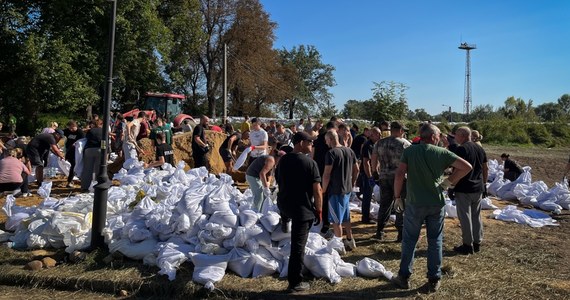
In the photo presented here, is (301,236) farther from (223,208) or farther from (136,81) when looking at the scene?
(136,81)

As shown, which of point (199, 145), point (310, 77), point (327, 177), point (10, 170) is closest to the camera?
point (327, 177)

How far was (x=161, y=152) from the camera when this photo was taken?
1027cm

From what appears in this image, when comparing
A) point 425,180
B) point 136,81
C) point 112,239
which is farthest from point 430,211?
point 136,81

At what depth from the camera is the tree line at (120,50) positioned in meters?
23.3

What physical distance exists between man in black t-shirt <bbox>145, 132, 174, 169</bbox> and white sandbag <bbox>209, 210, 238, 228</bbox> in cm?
499

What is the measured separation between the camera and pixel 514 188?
10.7 m

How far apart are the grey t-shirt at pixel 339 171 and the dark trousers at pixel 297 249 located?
1.18 metres

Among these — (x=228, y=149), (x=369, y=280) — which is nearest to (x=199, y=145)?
(x=228, y=149)

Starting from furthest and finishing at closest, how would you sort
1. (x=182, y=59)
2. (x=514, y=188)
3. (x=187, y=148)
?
(x=182, y=59) → (x=187, y=148) → (x=514, y=188)

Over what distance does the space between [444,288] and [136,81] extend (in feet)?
96.8

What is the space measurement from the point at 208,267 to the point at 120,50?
23.7 meters

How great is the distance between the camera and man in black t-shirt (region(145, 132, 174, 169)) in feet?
33.2

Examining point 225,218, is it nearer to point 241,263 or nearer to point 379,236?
point 241,263

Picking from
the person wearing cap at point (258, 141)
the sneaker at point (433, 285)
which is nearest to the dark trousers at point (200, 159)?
the person wearing cap at point (258, 141)
